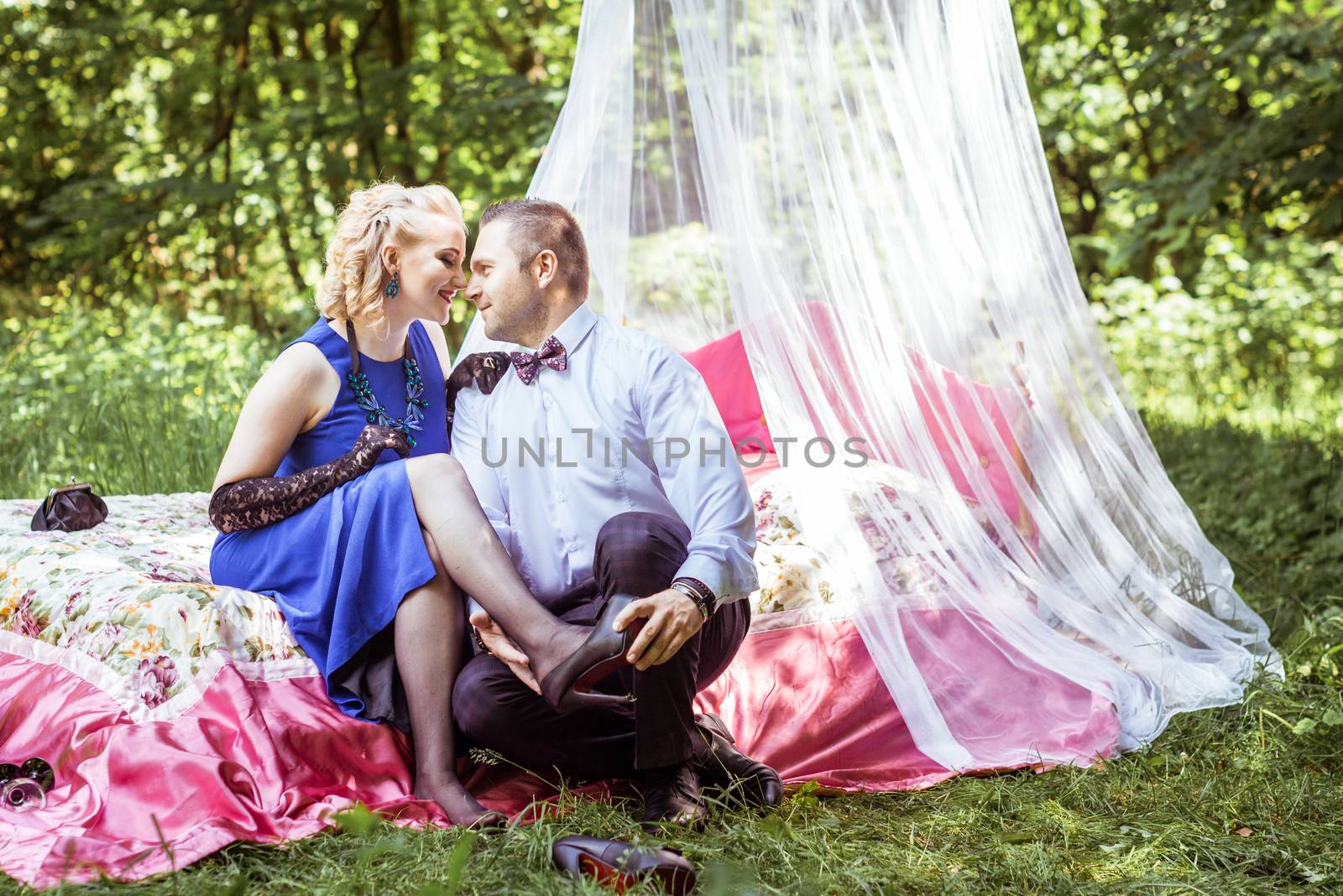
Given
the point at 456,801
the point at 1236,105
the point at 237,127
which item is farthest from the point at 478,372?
the point at 237,127

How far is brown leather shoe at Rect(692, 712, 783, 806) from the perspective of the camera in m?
2.06

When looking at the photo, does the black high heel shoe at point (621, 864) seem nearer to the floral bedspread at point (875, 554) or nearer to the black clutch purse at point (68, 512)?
the floral bedspread at point (875, 554)

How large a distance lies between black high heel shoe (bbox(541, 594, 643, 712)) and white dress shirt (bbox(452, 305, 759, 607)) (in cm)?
14

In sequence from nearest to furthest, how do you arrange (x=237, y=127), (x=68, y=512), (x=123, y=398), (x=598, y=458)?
(x=598, y=458) → (x=68, y=512) → (x=123, y=398) → (x=237, y=127)

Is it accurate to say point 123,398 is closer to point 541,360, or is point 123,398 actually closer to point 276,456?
point 276,456

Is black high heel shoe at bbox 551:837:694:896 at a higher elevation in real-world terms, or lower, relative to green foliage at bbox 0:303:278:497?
lower

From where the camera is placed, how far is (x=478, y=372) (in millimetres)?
2301

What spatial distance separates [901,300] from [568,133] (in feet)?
3.82

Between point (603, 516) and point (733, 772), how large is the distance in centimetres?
55

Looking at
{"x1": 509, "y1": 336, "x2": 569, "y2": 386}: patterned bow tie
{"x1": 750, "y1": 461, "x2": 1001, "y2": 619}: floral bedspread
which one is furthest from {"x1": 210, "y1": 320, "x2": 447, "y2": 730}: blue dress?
{"x1": 750, "y1": 461, "x2": 1001, "y2": 619}: floral bedspread

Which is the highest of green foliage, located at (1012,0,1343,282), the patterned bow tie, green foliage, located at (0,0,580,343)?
green foliage, located at (0,0,580,343)

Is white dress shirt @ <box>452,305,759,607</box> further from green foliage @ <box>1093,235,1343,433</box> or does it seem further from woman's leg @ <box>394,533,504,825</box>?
green foliage @ <box>1093,235,1343,433</box>

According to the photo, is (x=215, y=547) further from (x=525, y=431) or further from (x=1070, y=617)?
(x=1070, y=617)

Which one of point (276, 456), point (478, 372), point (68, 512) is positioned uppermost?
point (478, 372)
